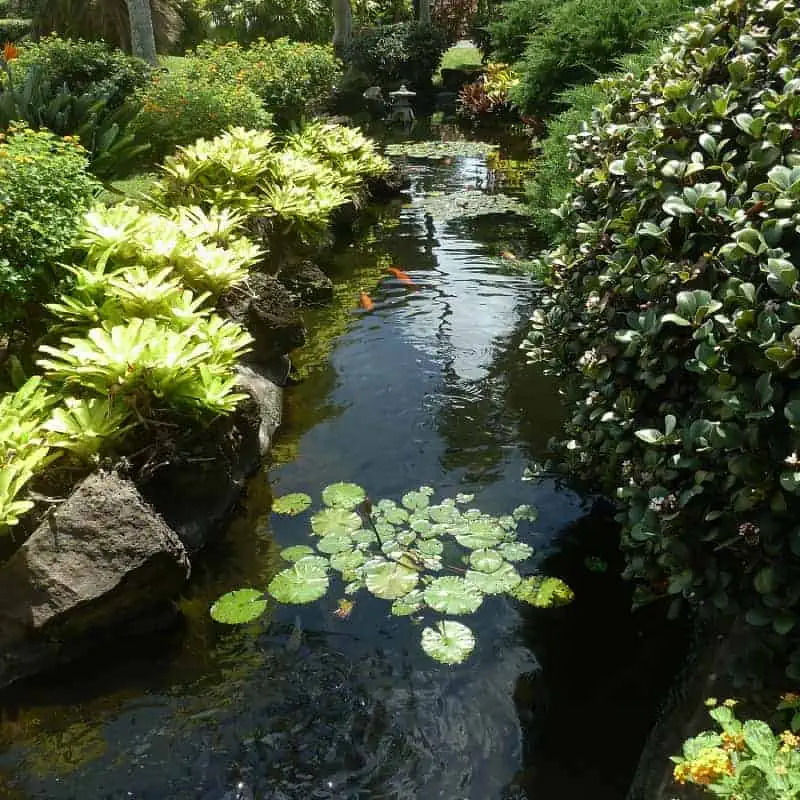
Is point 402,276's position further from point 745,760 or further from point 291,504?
point 745,760

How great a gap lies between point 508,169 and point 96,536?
41.6 ft

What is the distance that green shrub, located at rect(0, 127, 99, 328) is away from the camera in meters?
4.68

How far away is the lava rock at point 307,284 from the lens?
8.48m

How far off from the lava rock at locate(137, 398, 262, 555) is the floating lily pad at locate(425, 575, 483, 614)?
5.02 feet

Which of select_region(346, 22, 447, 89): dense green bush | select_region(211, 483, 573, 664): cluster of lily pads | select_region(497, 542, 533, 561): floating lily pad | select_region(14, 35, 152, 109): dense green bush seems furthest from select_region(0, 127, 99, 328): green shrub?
select_region(346, 22, 447, 89): dense green bush

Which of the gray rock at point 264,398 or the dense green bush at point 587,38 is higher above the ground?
the dense green bush at point 587,38

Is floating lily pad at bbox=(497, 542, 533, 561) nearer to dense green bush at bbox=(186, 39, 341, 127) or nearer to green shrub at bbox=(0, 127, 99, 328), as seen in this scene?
green shrub at bbox=(0, 127, 99, 328)

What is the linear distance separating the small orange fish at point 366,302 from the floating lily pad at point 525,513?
159 inches

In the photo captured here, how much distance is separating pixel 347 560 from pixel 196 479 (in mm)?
1091

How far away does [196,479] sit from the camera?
180 inches

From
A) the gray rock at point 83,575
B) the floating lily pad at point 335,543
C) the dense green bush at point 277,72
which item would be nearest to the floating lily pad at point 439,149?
the dense green bush at point 277,72

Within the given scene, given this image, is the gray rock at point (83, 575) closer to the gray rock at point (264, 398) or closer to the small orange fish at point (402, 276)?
the gray rock at point (264, 398)

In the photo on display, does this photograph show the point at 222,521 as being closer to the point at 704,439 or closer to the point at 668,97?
the point at 704,439

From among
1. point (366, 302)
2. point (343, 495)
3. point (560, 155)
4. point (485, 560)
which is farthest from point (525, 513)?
point (560, 155)
